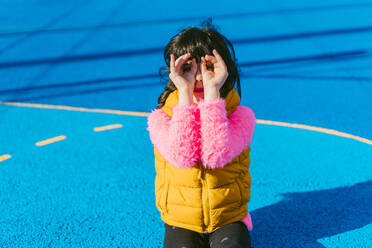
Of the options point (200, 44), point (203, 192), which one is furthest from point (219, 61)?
point (203, 192)

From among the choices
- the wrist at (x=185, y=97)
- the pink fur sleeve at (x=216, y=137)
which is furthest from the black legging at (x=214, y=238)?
the wrist at (x=185, y=97)

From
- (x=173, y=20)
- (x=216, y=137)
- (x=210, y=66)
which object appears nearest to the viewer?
(x=216, y=137)

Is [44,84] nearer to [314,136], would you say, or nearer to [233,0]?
[314,136]

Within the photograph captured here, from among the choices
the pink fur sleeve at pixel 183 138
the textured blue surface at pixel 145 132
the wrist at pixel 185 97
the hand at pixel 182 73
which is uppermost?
the hand at pixel 182 73

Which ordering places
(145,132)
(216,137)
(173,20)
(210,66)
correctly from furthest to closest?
(173,20)
(145,132)
(210,66)
(216,137)

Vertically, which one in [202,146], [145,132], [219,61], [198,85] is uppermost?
[219,61]

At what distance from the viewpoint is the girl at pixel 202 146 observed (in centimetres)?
205

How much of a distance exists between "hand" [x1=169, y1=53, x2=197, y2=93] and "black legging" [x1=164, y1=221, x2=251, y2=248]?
2.25ft

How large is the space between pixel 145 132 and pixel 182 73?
2095 millimetres

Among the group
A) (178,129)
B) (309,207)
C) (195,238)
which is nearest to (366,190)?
(309,207)

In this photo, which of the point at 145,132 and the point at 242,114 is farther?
the point at 145,132

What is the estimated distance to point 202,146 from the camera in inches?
81.4

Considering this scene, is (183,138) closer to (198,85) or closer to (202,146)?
(202,146)

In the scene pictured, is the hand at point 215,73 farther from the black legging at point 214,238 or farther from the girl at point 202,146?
the black legging at point 214,238
